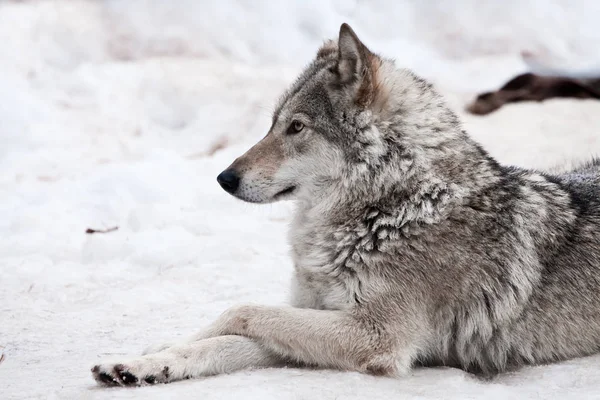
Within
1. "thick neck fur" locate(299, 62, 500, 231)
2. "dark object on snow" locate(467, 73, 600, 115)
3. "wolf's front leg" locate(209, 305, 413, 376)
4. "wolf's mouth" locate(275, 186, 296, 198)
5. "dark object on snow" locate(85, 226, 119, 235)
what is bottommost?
"wolf's front leg" locate(209, 305, 413, 376)

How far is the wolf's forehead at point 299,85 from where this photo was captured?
396 centimetres

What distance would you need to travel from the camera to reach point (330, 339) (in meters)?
3.37

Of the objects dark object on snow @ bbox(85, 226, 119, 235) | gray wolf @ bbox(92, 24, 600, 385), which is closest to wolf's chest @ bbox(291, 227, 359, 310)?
gray wolf @ bbox(92, 24, 600, 385)

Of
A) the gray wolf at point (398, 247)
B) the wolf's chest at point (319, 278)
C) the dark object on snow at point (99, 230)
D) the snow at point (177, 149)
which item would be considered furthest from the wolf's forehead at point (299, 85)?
the dark object on snow at point (99, 230)

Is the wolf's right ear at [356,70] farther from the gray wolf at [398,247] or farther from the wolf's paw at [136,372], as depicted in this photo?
the wolf's paw at [136,372]

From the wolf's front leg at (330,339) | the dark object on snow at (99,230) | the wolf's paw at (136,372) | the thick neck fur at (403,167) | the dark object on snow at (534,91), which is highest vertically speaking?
the dark object on snow at (534,91)

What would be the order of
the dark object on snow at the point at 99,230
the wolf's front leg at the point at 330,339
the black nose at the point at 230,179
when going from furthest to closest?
1. the dark object on snow at the point at 99,230
2. the black nose at the point at 230,179
3. the wolf's front leg at the point at 330,339

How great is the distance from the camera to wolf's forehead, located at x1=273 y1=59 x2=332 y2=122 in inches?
156

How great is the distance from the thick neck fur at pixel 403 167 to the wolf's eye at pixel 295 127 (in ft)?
0.84

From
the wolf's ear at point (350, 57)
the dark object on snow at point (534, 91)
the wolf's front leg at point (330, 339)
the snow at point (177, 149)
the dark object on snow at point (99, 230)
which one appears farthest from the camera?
the dark object on snow at point (534, 91)

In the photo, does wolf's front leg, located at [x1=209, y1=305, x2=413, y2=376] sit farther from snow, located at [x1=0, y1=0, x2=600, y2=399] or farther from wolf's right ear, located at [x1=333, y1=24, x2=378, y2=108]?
wolf's right ear, located at [x1=333, y1=24, x2=378, y2=108]

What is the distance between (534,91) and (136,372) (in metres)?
8.25

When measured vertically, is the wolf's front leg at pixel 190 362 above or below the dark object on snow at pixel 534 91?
below

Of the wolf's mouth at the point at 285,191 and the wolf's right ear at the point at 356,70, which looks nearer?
the wolf's right ear at the point at 356,70
